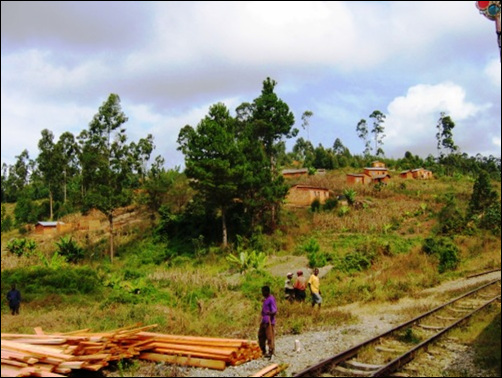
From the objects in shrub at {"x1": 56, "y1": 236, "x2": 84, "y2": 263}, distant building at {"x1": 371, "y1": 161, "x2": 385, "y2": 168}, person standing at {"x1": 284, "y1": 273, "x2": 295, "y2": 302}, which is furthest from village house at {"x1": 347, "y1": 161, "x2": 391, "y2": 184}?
person standing at {"x1": 284, "y1": 273, "x2": 295, "y2": 302}

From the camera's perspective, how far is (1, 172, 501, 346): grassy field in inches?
531

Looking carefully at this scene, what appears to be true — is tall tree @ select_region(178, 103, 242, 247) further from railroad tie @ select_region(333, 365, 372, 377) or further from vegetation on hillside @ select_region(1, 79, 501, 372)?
railroad tie @ select_region(333, 365, 372, 377)

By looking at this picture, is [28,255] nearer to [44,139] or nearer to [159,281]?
[159,281]

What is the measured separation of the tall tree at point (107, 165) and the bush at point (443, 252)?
19642 mm

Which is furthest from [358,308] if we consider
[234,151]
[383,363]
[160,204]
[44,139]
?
[44,139]

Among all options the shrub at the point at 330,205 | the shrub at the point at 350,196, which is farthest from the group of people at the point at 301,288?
the shrub at the point at 350,196

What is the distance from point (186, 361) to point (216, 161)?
68.7 ft

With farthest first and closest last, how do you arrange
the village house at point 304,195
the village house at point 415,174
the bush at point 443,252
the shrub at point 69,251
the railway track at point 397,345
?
1. the village house at point 415,174
2. the village house at point 304,195
3. the shrub at point 69,251
4. the bush at point 443,252
5. the railway track at point 397,345

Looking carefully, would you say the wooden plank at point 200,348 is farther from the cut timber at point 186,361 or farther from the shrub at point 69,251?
the shrub at point 69,251

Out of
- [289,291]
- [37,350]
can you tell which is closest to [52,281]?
[289,291]

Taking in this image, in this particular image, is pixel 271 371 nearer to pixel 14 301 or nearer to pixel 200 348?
pixel 200 348

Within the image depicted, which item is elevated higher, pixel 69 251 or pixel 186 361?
pixel 69 251

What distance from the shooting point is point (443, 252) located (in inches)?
873

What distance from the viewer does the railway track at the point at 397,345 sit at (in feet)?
26.7
